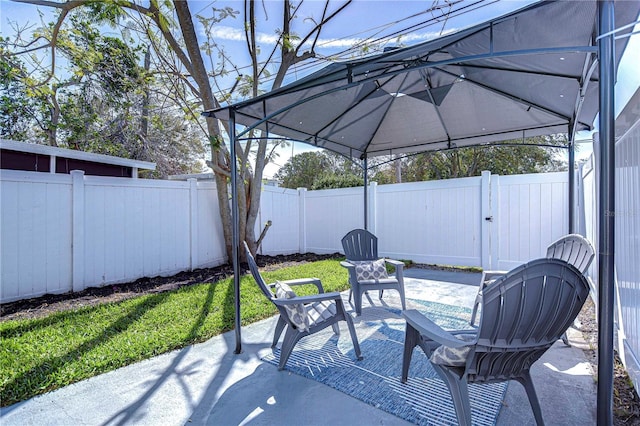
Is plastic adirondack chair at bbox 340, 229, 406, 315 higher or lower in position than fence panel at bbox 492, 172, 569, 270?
lower

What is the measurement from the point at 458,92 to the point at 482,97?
0.30 meters

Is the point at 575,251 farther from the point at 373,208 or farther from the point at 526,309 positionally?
the point at 373,208

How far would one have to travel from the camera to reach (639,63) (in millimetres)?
2176

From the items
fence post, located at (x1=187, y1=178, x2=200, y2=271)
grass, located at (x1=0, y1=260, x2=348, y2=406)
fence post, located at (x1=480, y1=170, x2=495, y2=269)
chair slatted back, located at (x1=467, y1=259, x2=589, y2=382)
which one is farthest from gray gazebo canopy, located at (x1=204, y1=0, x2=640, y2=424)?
fence post, located at (x1=187, y1=178, x2=200, y2=271)

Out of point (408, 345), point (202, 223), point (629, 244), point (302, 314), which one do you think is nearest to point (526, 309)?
point (408, 345)

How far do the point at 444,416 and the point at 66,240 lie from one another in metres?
4.90

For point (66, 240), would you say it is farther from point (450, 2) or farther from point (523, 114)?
point (450, 2)

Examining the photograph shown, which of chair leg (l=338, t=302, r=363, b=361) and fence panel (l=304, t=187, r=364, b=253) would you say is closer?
chair leg (l=338, t=302, r=363, b=361)

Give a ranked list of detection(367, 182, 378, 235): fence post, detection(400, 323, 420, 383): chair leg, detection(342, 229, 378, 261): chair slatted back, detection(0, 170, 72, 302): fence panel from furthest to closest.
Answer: detection(367, 182, 378, 235): fence post, detection(342, 229, 378, 261): chair slatted back, detection(0, 170, 72, 302): fence panel, detection(400, 323, 420, 383): chair leg

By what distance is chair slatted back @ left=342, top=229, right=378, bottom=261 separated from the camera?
15.6ft

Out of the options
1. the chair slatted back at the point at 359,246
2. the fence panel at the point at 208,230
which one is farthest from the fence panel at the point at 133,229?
A: the chair slatted back at the point at 359,246

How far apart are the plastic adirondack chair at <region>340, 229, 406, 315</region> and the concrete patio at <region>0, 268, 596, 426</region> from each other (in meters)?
1.42

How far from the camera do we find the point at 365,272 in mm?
3928

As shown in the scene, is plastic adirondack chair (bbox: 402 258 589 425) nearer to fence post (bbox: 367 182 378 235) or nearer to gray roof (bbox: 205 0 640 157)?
gray roof (bbox: 205 0 640 157)
